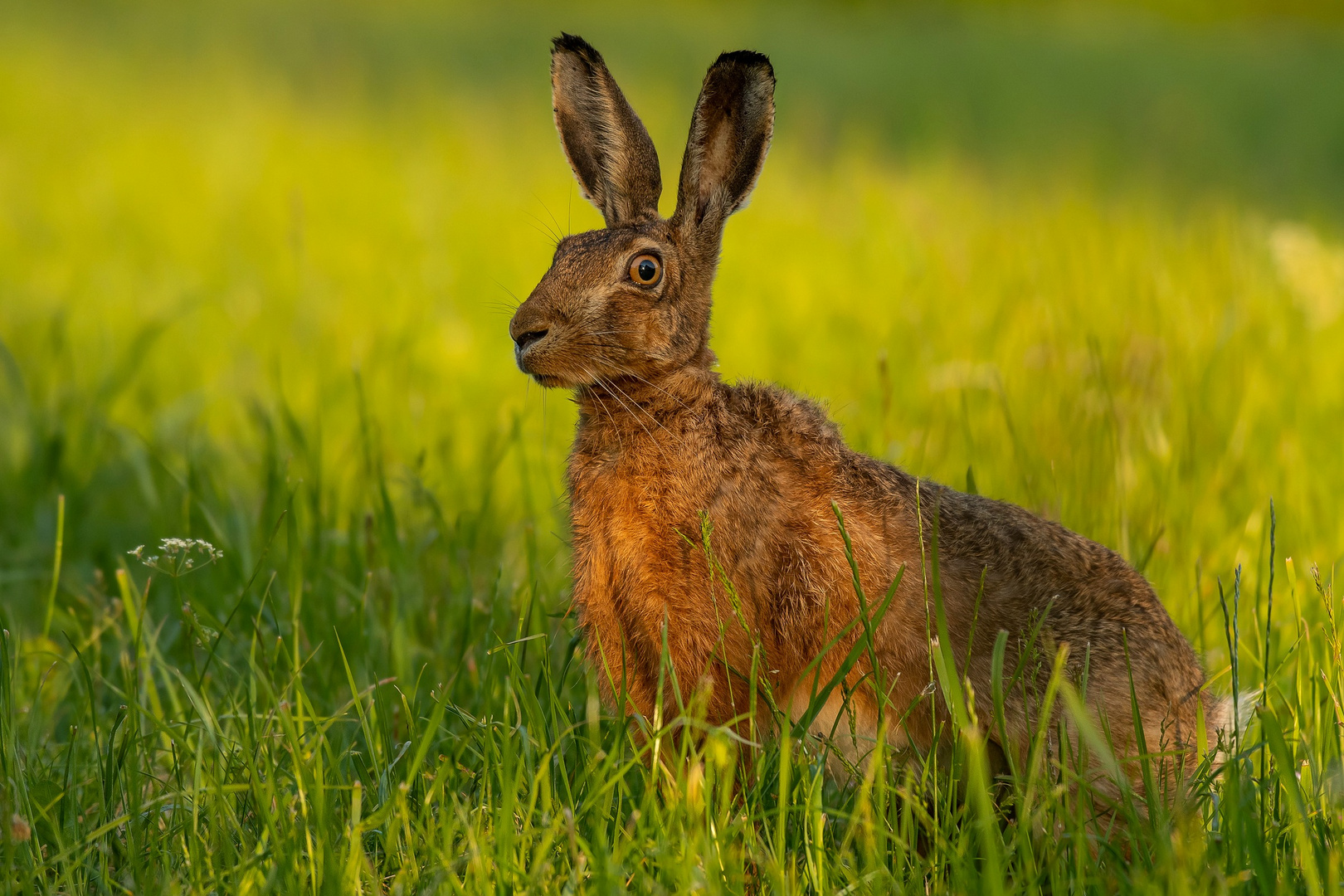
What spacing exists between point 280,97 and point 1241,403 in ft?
33.8

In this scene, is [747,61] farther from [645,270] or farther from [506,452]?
[506,452]

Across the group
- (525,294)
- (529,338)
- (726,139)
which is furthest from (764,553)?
(525,294)

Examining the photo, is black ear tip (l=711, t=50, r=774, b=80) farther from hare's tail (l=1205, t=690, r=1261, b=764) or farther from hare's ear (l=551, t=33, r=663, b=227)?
hare's tail (l=1205, t=690, r=1261, b=764)

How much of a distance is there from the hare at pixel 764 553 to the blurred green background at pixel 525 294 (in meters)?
0.73

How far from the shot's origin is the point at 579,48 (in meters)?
3.43

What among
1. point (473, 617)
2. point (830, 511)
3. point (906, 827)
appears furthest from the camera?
point (473, 617)

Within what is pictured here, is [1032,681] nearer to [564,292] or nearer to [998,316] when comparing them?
[564,292]

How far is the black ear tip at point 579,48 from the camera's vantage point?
11.1 feet

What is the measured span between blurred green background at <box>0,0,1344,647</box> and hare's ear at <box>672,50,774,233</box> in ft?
2.64

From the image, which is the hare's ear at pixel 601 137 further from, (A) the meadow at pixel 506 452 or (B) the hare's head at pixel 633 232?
(A) the meadow at pixel 506 452

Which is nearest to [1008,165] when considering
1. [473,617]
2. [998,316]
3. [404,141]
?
[404,141]

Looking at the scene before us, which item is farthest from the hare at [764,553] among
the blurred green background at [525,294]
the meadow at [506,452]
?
the blurred green background at [525,294]

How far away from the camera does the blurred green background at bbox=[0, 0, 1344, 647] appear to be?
14.7 feet

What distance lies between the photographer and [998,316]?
19.3 ft
